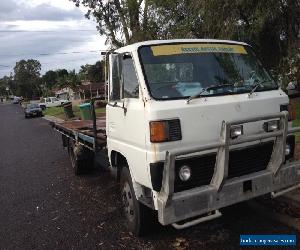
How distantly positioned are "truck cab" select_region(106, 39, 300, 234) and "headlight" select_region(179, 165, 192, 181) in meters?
0.01

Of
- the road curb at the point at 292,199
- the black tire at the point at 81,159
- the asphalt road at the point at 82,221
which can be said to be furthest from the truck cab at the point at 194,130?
the black tire at the point at 81,159

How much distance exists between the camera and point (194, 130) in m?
4.59

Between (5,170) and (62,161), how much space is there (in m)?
1.43

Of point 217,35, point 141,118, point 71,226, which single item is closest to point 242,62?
point 141,118

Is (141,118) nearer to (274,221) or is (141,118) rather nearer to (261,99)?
(261,99)

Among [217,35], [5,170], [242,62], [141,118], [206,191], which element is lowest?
[5,170]

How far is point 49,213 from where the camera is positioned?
696cm

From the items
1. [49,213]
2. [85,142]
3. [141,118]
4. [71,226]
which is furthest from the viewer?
[85,142]

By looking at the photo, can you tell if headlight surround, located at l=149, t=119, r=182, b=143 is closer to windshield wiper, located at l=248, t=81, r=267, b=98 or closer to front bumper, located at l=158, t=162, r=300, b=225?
front bumper, located at l=158, t=162, r=300, b=225

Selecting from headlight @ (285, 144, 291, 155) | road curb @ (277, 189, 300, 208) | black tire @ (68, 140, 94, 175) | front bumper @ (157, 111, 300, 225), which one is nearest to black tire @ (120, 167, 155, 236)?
front bumper @ (157, 111, 300, 225)

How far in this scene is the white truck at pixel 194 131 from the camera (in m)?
4.46

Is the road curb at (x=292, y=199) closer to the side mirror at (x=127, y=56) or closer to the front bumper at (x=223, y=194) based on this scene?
the front bumper at (x=223, y=194)

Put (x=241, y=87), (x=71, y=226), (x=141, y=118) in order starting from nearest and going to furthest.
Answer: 1. (x=141, y=118)
2. (x=241, y=87)
3. (x=71, y=226)

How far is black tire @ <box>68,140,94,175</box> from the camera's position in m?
8.86
